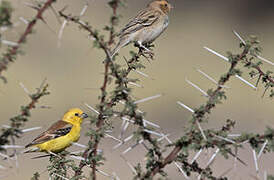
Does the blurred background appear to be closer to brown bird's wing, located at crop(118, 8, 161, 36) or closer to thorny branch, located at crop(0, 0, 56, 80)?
brown bird's wing, located at crop(118, 8, 161, 36)

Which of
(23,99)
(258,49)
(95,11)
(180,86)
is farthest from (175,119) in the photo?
(258,49)

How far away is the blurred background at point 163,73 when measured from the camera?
1119 cm

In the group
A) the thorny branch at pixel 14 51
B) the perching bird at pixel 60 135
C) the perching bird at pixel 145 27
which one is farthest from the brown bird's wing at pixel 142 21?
the thorny branch at pixel 14 51

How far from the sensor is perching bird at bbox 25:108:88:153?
187 inches

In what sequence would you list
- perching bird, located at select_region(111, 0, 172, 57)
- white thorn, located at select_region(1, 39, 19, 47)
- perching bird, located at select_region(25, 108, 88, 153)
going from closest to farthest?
white thorn, located at select_region(1, 39, 19, 47), perching bird, located at select_region(25, 108, 88, 153), perching bird, located at select_region(111, 0, 172, 57)

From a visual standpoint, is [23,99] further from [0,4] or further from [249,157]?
[0,4]

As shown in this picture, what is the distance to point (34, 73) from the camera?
13.2 metres

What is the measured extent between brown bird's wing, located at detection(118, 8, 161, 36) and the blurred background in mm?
2346

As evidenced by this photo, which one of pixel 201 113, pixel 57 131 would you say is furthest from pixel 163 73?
pixel 201 113

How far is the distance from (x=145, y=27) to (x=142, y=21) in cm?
11

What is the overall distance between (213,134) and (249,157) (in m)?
8.09

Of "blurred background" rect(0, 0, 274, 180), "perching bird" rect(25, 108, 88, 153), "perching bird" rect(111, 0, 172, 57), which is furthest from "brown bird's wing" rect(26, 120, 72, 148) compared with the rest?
"blurred background" rect(0, 0, 274, 180)

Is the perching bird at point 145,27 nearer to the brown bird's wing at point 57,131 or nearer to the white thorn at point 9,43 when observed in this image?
the brown bird's wing at point 57,131

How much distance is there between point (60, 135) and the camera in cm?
491
